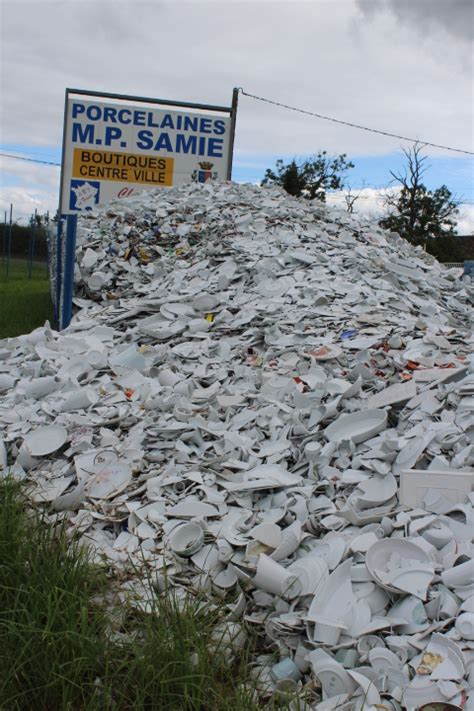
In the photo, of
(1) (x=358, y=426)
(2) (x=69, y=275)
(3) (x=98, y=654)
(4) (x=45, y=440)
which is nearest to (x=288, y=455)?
(1) (x=358, y=426)

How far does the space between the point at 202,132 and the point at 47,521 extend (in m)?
11.6

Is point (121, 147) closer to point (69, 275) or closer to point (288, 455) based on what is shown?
point (69, 275)

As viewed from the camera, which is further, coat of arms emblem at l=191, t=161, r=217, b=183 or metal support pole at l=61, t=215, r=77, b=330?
coat of arms emblem at l=191, t=161, r=217, b=183

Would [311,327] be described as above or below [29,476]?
above

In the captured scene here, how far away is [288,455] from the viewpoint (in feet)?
10.7

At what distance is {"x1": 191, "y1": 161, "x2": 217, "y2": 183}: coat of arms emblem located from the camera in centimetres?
1343

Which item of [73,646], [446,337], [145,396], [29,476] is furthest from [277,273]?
[73,646]

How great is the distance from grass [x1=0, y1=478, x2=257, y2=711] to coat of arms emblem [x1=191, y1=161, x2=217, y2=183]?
38.9ft

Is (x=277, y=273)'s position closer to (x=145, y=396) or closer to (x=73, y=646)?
(x=145, y=396)

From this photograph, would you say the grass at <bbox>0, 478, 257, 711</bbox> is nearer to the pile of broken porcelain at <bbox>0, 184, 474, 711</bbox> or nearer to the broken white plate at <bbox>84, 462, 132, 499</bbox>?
the pile of broken porcelain at <bbox>0, 184, 474, 711</bbox>

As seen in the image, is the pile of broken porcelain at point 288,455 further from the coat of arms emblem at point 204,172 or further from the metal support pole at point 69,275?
the coat of arms emblem at point 204,172

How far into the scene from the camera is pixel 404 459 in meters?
2.96

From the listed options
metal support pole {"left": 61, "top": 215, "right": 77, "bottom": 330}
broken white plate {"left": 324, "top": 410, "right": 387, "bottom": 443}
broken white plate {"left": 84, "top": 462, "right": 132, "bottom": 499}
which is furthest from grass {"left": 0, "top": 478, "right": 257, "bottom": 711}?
metal support pole {"left": 61, "top": 215, "right": 77, "bottom": 330}

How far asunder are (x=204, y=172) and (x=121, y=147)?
165 cm
